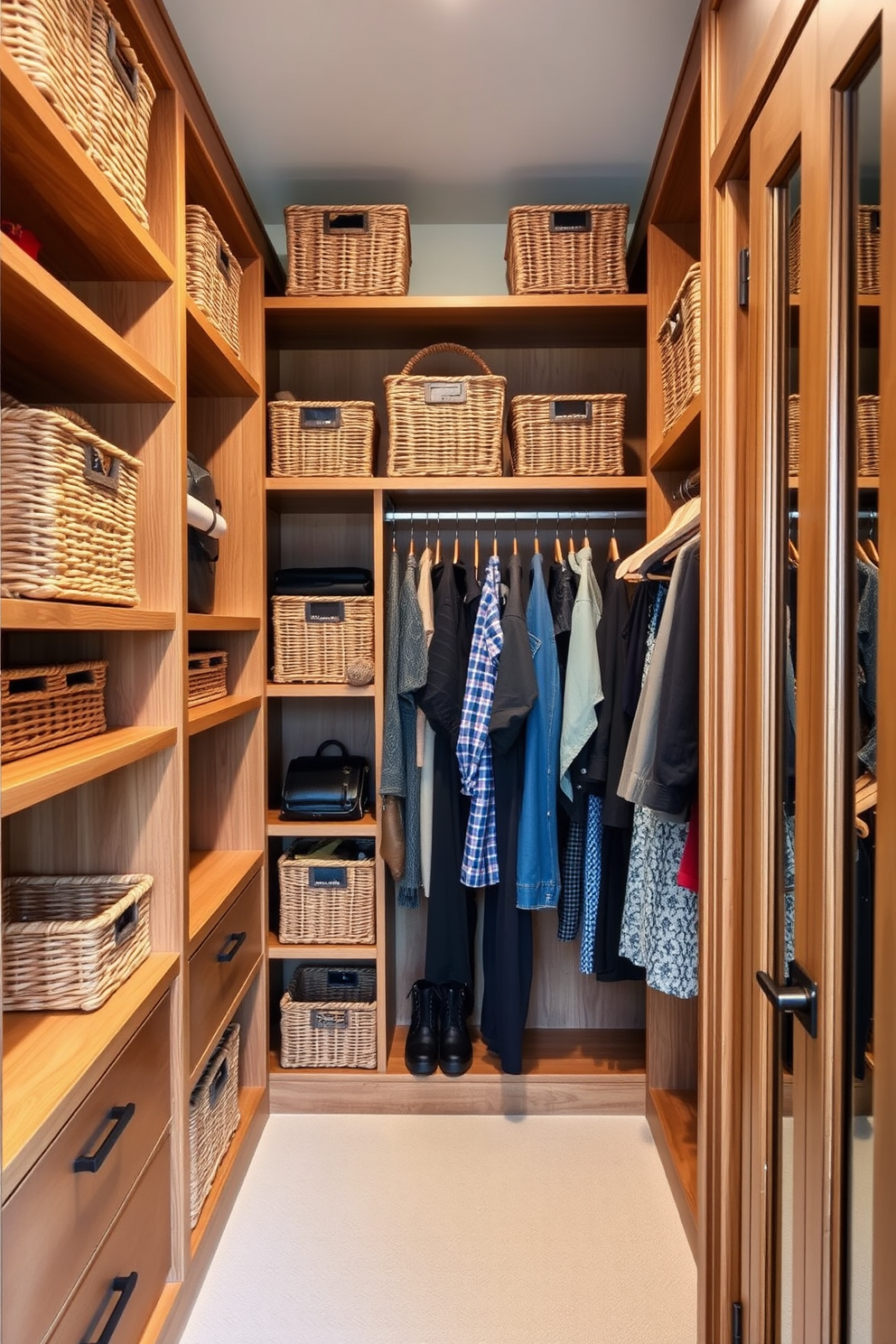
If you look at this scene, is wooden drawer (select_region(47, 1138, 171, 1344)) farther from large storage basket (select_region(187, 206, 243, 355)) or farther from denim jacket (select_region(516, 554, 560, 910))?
large storage basket (select_region(187, 206, 243, 355))

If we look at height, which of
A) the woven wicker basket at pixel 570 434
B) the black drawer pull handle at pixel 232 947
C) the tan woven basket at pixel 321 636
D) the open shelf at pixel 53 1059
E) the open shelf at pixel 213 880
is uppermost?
the woven wicker basket at pixel 570 434

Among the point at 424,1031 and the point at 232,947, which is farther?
the point at 424,1031

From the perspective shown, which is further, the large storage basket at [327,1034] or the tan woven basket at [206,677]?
the large storage basket at [327,1034]

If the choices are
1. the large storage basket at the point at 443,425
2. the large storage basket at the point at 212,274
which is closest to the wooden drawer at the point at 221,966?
the large storage basket at the point at 443,425

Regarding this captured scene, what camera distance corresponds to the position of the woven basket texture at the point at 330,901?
2.35 metres

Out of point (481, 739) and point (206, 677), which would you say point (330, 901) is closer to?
point (481, 739)

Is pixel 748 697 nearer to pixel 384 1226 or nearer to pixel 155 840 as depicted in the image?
pixel 155 840

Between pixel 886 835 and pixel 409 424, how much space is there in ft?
5.87

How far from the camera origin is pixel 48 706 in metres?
1.33

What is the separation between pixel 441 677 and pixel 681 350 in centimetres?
102

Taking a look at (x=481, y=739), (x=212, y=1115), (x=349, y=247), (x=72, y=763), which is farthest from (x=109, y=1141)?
(x=349, y=247)

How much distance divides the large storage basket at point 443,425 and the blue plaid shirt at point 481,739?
31 centimetres

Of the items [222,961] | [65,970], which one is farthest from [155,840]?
[222,961]

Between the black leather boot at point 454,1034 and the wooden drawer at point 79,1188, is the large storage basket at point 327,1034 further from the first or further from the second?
the wooden drawer at point 79,1188
